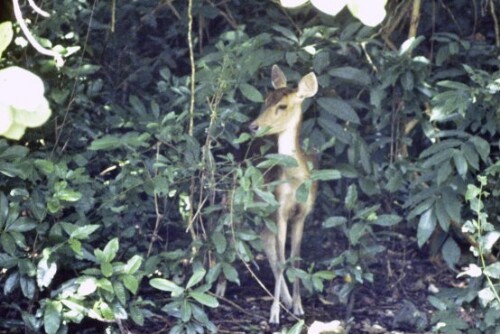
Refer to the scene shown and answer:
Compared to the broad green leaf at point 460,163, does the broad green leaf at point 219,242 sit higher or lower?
lower

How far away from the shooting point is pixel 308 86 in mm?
6531

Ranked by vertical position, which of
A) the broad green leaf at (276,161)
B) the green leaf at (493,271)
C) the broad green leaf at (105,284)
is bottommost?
the broad green leaf at (105,284)

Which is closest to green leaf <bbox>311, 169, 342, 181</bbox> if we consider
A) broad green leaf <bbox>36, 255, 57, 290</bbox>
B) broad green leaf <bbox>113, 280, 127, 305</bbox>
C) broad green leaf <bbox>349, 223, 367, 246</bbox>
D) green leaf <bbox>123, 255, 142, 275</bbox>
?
broad green leaf <bbox>349, 223, 367, 246</bbox>

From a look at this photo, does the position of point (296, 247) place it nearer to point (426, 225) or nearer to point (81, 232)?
point (426, 225)

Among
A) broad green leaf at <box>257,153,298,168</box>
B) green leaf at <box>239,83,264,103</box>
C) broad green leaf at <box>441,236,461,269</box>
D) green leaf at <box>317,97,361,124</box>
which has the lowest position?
broad green leaf at <box>441,236,461,269</box>

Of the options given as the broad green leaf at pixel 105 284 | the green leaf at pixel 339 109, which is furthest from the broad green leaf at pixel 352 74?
the broad green leaf at pixel 105 284

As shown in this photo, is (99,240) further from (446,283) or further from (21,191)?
(446,283)

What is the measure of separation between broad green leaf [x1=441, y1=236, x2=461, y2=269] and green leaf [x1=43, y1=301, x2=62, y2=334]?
2472 millimetres

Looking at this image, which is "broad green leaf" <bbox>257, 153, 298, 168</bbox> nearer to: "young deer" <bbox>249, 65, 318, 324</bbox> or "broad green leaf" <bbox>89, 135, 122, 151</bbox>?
A: "young deer" <bbox>249, 65, 318, 324</bbox>

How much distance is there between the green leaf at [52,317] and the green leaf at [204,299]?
0.68 metres

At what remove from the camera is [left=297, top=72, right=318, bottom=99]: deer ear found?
6.46m

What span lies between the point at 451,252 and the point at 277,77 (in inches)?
60.8

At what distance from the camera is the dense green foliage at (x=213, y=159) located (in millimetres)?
5480

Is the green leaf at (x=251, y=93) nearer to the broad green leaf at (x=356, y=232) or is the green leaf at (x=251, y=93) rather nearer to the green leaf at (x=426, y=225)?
the broad green leaf at (x=356, y=232)
